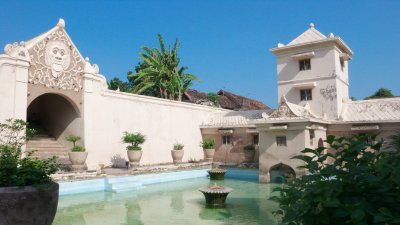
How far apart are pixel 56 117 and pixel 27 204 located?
12690 millimetres

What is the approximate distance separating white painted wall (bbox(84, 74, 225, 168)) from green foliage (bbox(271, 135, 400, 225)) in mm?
12649

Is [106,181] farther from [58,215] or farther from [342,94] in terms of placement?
[342,94]

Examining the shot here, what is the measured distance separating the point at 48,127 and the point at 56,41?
196 inches

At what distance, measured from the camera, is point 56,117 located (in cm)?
1530

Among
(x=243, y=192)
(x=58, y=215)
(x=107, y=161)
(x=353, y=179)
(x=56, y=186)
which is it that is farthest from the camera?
(x=107, y=161)

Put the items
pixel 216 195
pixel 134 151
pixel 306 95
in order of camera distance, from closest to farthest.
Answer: pixel 216 195
pixel 134 151
pixel 306 95

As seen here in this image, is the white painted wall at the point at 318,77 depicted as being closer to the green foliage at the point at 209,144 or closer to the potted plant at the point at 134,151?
the green foliage at the point at 209,144

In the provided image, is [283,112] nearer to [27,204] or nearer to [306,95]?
[306,95]

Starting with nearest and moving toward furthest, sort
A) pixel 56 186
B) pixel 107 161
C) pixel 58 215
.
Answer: pixel 56 186 < pixel 58 215 < pixel 107 161

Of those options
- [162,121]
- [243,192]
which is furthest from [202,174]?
[243,192]

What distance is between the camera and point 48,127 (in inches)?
623

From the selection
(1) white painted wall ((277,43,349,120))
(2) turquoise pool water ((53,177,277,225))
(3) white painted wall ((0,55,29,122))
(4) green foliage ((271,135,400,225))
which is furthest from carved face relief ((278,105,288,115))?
(4) green foliage ((271,135,400,225))

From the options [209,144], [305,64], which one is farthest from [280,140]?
[305,64]

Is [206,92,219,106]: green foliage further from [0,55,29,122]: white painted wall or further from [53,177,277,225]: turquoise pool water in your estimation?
[0,55,29,122]: white painted wall
